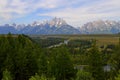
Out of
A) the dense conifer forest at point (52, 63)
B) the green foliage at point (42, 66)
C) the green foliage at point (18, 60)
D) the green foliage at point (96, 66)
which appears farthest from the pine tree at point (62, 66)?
the green foliage at point (18, 60)

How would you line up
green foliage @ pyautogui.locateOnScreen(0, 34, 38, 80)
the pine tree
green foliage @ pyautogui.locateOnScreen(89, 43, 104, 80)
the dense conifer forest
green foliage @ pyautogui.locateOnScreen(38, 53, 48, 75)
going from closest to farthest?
green foliage @ pyautogui.locateOnScreen(89, 43, 104, 80) < the dense conifer forest < the pine tree < green foliage @ pyautogui.locateOnScreen(38, 53, 48, 75) < green foliage @ pyautogui.locateOnScreen(0, 34, 38, 80)

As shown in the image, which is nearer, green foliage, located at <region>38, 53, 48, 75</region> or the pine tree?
the pine tree

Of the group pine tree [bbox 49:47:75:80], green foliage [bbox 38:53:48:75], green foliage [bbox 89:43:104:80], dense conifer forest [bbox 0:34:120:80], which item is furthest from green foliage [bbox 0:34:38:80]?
green foliage [bbox 89:43:104:80]

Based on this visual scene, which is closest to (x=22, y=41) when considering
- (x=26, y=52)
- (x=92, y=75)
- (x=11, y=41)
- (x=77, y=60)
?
(x=11, y=41)

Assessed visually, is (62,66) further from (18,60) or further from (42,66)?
(18,60)

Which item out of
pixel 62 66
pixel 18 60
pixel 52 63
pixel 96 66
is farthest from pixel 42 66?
pixel 96 66

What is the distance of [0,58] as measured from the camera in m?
67.8

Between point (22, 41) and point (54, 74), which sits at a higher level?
point (22, 41)

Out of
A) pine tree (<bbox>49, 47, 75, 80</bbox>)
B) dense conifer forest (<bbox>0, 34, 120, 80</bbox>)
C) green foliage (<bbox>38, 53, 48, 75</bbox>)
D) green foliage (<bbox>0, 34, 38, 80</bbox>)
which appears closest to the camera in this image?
dense conifer forest (<bbox>0, 34, 120, 80</bbox>)

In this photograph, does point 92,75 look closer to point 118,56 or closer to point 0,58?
point 118,56

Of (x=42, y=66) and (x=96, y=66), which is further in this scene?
(x=42, y=66)

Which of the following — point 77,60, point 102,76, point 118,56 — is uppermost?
point 118,56

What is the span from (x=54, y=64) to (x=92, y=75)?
9275 millimetres

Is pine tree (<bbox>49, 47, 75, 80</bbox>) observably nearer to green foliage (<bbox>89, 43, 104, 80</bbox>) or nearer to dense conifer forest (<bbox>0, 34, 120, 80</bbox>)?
dense conifer forest (<bbox>0, 34, 120, 80</bbox>)
